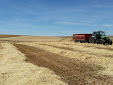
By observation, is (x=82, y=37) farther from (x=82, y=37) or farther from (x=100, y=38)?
(x=100, y=38)

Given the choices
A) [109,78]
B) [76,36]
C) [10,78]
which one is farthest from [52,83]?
[76,36]

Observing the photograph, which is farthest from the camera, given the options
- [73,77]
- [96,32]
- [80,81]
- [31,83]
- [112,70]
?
[96,32]

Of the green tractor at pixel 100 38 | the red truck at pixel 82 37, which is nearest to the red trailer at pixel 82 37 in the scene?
the red truck at pixel 82 37

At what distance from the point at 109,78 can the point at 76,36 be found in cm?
3025

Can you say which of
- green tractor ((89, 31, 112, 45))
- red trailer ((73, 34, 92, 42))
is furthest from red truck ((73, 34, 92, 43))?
green tractor ((89, 31, 112, 45))

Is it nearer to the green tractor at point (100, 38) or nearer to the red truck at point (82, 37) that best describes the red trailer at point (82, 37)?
the red truck at point (82, 37)

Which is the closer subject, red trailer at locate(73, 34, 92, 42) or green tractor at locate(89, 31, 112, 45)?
green tractor at locate(89, 31, 112, 45)

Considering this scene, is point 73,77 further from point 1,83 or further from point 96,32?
point 96,32

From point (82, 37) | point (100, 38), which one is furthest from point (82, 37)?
point (100, 38)

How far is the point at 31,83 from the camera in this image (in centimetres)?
603

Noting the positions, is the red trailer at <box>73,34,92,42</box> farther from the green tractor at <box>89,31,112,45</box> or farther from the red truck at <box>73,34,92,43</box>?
the green tractor at <box>89,31,112,45</box>

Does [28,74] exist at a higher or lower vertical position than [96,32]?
lower

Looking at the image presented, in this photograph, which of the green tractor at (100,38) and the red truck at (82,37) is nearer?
the green tractor at (100,38)

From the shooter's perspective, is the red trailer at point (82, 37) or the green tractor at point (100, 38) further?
the red trailer at point (82, 37)
